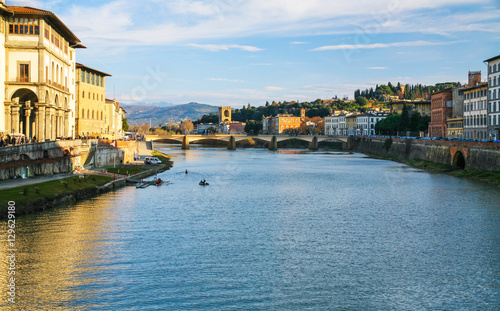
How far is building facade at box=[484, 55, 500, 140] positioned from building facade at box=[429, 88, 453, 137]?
2437 centimetres

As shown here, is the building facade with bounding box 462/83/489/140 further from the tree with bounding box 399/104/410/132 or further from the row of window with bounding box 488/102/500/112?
the tree with bounding box 399/104/410/132

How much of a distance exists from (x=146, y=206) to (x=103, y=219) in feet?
18.0

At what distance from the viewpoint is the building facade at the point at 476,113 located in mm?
74188

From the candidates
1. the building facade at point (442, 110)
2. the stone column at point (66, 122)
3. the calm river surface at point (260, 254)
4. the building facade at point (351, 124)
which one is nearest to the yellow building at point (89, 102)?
the stone column at point (66, 122)

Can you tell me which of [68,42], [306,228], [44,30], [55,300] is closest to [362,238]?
[306,228]

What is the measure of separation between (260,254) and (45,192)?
16202 mm

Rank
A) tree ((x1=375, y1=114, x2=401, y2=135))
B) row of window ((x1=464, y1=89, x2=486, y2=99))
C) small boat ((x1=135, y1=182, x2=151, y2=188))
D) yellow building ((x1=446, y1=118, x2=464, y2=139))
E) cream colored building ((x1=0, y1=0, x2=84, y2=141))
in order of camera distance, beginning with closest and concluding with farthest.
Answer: cream colored building ((x1=0, y1=0, x2=84, y2=141)), small boat ((x1=135, y1=182, x2=151, y2=188)), row of window ((x1=464, y1=89, x2=486, y2=99)), yellow building ((x1=446, y1=118, x2=464, y2=139)), tree ((x1=375, y1=114, x2=401, y2=135))

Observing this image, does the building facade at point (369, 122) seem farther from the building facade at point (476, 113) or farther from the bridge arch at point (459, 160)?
the bridge arch at point (459, 160)

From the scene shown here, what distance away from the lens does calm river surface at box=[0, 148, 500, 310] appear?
1748 centimetres

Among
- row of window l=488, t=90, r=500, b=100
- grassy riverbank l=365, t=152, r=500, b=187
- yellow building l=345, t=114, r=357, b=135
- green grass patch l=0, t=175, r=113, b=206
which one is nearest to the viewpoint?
green grass patch l=0, t=175, r=113, b=206

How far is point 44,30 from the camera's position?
47188 millimetres

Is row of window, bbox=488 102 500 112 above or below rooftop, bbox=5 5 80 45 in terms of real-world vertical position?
below

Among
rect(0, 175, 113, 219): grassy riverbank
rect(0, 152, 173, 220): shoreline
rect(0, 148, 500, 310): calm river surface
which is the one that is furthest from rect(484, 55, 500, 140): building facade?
rect(0, 175, 113, 219): grassy riverbank

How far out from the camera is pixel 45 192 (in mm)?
32375
